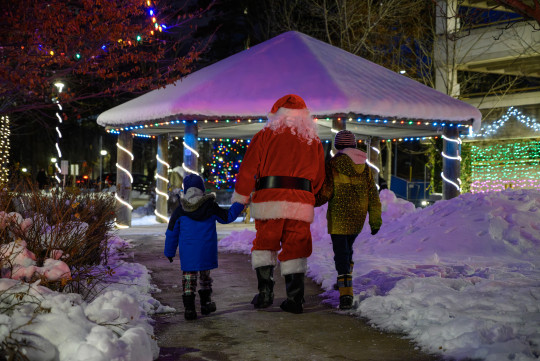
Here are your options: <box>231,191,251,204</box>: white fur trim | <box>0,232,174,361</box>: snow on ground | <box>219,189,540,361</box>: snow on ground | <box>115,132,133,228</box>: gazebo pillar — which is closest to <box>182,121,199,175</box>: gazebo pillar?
<box>115,132,133,228</box>: gazebo pillar

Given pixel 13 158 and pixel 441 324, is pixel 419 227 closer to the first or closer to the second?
pixel 441 324

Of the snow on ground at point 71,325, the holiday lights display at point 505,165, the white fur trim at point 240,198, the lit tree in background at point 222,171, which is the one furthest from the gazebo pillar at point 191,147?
the holiday lights display at point 505,165

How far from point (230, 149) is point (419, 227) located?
59.4 ft

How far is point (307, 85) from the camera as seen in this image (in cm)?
1581

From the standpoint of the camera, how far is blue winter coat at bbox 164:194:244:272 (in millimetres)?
6281

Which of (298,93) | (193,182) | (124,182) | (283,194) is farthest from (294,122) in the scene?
(124,182)

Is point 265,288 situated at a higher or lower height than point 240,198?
lower

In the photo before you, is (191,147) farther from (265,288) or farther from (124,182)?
(265,288)

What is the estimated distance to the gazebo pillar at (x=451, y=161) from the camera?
58.2 feet

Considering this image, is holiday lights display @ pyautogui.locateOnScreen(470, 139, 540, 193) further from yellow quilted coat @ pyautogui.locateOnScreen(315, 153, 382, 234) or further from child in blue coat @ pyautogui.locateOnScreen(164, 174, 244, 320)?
child in blue coat @ pyautogui.locateOnScreen(164, 174, 244, 320)

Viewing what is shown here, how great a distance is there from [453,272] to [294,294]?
9.62ft

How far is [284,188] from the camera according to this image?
659 cm

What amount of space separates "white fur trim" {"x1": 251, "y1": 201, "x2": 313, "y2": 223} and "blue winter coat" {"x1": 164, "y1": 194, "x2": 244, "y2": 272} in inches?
16.6

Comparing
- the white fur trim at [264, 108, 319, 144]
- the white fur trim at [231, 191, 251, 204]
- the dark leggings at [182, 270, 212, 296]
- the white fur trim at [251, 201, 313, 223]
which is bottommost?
the dark leggings at [182, 270, 212, 296]
